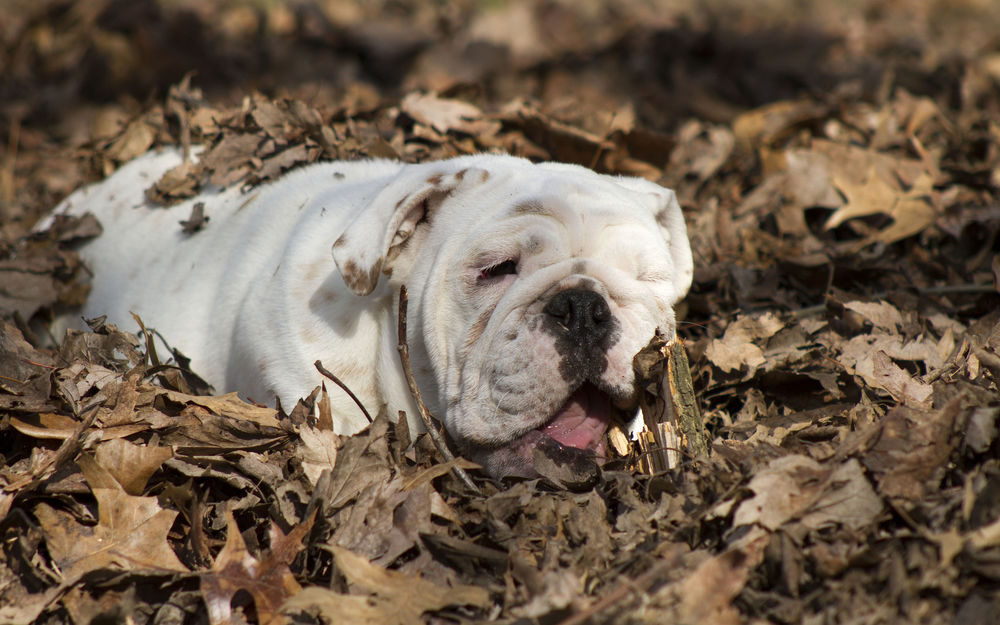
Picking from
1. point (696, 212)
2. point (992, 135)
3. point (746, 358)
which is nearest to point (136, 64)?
point (696, 212)

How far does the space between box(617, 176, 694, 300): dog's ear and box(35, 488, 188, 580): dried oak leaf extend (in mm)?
2350

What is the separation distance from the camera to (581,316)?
3.12 metres

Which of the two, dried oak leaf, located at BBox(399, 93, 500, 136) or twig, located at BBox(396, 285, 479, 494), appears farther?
dried oak leaf, located at BBox(399, 93, 500, 136)

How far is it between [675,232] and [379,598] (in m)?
2.25

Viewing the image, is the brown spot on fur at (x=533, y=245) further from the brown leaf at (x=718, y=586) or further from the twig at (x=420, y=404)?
the brown leaf at (x=718, y=586)

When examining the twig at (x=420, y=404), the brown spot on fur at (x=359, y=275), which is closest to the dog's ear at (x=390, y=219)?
the brown spot on fur at (x=359, y=275)

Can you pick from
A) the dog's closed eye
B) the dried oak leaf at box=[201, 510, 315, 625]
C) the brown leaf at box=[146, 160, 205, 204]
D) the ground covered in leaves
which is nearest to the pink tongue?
the ground covered in leaves

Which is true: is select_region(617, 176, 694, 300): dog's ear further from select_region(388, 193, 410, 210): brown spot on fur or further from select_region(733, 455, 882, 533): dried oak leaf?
select_region(733, 455, 882, 533): dried oak leaf

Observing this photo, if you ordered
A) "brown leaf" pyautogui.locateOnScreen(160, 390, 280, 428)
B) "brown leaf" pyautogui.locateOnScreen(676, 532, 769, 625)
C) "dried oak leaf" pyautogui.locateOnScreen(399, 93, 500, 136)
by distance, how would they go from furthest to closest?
"dried oak leaf" pyautogui.locateOnScreen(399, 93, 500, 136) → "brown leaf" pyautogui.locateOnScreen(160, 390, 280, 428) → "brown leaf" pyautogui.locateOnScreen(676, 532, 769, 625)

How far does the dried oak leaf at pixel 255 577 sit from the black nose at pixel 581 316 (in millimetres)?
1102

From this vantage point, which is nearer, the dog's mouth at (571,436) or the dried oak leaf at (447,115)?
the dog's mouth at (571,436)

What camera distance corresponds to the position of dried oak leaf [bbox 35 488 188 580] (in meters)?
2.71

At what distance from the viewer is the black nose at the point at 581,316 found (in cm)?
312

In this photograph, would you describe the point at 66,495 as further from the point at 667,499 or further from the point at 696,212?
the point at 696,212
